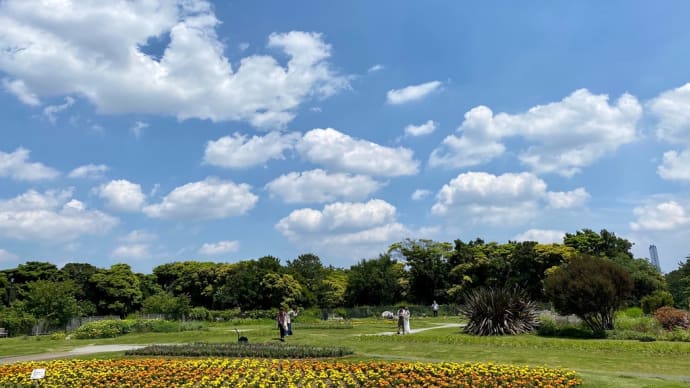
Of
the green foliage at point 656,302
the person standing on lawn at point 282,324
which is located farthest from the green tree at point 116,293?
the green foliage at point 656,302

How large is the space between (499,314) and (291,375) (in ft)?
47.5

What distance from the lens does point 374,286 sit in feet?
198

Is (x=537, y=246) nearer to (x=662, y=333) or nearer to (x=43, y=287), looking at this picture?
(x=662, y=333)

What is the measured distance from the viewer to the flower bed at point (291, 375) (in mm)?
11391

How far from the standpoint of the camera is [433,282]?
60.9 m

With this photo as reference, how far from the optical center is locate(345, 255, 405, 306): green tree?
60.3 meters

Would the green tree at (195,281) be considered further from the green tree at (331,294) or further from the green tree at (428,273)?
the green tree at (428,273)

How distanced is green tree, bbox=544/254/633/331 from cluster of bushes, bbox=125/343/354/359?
11.9 meters

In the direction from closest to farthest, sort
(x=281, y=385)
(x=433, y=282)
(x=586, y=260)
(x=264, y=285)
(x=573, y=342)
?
(x=281, y=385), (x=573, y=342), (x=586, y=260), (x=264, y=285), (x=433, y=282)

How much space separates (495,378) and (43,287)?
104 ft

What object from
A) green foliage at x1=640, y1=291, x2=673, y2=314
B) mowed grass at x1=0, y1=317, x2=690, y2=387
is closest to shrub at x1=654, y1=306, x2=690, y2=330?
mowed grass at x1=0, y1=317, x2=690, y2=387

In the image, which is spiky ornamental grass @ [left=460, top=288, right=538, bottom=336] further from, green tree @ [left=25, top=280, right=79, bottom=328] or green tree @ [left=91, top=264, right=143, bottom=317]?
green tree @ [left=91, top=264, right=143, bottom=317]

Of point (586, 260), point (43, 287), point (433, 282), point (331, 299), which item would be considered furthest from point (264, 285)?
point (586, 260)

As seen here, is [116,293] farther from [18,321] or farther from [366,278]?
[366,278]
